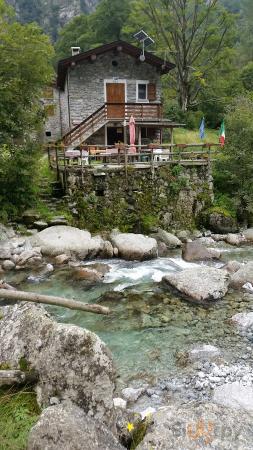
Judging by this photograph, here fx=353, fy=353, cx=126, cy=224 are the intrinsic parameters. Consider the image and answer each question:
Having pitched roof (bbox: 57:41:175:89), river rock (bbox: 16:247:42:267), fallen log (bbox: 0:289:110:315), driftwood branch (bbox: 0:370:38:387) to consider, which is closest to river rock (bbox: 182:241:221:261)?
river rock (bbox: 16:247:42:267)

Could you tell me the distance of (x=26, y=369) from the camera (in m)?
4.38

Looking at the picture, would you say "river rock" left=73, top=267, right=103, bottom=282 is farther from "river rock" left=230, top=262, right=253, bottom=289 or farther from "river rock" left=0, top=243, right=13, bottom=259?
"river rock" left=230, top=262, right=253, bottom=289

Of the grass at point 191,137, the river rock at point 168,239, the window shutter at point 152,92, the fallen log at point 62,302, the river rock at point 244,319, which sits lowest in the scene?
the river rock at point 244,319

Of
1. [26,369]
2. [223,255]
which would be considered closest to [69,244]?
[223,255]

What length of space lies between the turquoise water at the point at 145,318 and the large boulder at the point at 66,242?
1.12 metres

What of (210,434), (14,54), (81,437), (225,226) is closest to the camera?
(81,437)

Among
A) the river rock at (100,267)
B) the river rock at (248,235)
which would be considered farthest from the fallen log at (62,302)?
the river rock at (248,235)

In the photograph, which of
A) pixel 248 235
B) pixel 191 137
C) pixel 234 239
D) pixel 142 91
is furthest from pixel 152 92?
pixel 234 239

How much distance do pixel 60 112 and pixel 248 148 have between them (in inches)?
683

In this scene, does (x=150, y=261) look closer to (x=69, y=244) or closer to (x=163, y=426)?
(x=69, y=244)

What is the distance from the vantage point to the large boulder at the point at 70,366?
13.6 feet

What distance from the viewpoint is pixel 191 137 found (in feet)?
95.3

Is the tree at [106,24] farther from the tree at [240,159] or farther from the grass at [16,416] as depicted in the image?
the grass at [16,416]

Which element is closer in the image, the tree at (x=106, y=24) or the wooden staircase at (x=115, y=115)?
the wooden staircase at (x=115, y=115)
